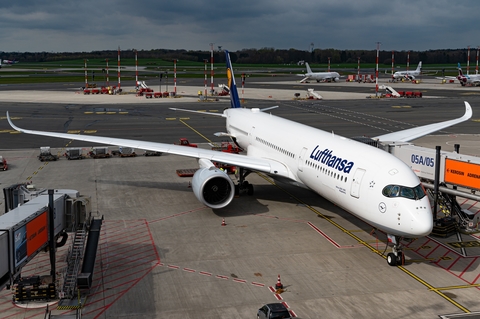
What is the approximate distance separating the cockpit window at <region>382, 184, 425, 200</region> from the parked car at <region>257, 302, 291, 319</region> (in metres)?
7.08

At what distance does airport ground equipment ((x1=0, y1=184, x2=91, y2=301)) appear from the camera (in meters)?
16.4

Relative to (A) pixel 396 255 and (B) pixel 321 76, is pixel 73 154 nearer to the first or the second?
(A) pixel 396 255

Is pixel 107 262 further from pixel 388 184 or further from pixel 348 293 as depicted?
pixel 388 184

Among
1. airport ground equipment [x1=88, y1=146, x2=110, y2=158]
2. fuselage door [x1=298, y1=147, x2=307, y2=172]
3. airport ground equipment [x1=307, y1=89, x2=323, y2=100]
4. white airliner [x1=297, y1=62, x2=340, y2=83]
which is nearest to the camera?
fuselage door [x1=298, y1=147, x2=307, y2=172]

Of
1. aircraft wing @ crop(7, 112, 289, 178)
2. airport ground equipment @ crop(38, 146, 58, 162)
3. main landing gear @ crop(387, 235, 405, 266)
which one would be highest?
aircraft wing @ crop(7, 112, 289, 178)

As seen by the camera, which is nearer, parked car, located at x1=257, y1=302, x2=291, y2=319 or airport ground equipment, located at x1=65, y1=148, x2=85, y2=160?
parked car, located at x1=257, y1=302, x2=291, y2=319

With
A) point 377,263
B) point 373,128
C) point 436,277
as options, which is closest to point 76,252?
point 377,263

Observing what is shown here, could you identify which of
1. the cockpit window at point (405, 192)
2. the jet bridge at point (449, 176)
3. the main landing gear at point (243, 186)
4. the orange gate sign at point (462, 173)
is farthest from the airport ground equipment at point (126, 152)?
the cockpit window at point (405, 192)

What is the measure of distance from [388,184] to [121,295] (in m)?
11.6

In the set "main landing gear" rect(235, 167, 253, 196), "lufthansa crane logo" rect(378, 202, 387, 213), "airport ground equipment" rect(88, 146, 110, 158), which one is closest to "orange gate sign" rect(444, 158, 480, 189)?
"lufthansa crane logo" rect(378, 202, 387, 213)

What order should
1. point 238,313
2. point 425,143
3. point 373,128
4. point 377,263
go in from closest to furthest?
point 238,313, point 377,263, point 425,143, point 373,128

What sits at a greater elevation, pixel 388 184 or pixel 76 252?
pixel 388 184

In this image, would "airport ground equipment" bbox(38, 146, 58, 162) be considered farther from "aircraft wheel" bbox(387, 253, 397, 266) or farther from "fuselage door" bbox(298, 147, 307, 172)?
"aircraft wheel" bbox(387, 253, 397, 266)

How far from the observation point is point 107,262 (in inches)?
908
